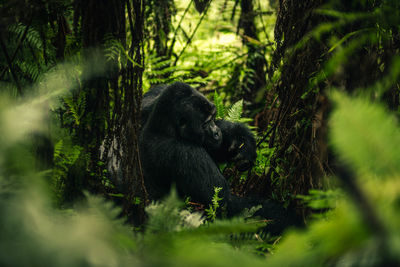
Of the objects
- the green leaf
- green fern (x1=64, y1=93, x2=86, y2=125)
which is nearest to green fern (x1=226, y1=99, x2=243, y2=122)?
green fern (x1=64, y1=93, x2=86, y2=125)

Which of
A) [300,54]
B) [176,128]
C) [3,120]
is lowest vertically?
[176,128]

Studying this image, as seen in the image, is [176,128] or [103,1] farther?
[176,128]

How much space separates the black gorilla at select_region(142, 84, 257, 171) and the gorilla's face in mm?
41

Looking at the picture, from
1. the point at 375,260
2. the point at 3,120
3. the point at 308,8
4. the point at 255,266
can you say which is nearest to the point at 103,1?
the point at 3,120

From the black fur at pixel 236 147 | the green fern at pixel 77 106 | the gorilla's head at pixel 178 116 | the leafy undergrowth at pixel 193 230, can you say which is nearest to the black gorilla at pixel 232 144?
the black fur at pixel 236 147

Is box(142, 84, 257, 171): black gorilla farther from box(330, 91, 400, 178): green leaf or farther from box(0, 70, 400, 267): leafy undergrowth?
box(330, 91, 400, 178): green leaf

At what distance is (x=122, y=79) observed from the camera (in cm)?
166

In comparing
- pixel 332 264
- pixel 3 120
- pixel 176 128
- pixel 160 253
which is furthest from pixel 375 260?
pixel 176 128

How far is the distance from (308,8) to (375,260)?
1.63 metres

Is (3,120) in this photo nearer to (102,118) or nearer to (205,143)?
(102,118)

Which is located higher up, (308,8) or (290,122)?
→ (308,8)

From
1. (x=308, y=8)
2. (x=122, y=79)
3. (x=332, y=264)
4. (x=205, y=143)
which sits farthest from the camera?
(x=205, y=143)

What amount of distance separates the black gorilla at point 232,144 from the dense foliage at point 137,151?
14 cm

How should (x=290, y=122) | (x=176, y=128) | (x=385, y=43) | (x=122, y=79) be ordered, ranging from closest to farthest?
(x=385, y=43), (x=122, y=79), (x=290, y=122), (x=176, y=128)
